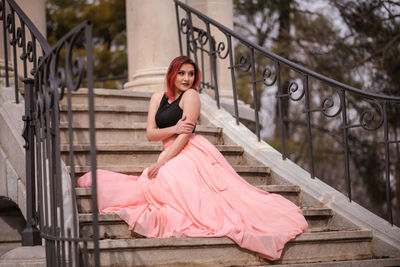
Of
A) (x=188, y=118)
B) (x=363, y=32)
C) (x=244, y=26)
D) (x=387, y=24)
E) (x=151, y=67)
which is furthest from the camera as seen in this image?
(x=244, y=26)

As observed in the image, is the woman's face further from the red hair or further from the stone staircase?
the stone staircase

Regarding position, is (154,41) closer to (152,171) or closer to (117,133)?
(117,133)

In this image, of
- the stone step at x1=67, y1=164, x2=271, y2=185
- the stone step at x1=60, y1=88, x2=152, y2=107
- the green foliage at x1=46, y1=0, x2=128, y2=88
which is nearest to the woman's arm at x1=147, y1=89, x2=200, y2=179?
the stone step at x1=67, y1=164, x2=271, y2=185

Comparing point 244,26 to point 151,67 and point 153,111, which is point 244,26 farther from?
point 153,111

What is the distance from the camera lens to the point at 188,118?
15.6 feet

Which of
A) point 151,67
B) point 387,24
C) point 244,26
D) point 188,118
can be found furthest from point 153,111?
point 244,26

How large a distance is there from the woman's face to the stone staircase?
2.43 ft

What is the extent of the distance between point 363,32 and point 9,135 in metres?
10.3

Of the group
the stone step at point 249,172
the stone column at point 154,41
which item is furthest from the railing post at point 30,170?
the stone column at point 154,41

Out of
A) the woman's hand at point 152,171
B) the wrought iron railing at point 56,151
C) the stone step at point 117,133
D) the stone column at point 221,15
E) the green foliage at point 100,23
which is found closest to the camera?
the wrought iron railing at point 56,151

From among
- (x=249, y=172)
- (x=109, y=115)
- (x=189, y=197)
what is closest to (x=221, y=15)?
(x=109, y=115)

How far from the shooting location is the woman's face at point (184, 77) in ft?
16.1

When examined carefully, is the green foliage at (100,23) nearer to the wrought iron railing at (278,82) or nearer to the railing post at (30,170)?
the wrought iron railing at (278,82)

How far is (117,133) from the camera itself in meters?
5.75
